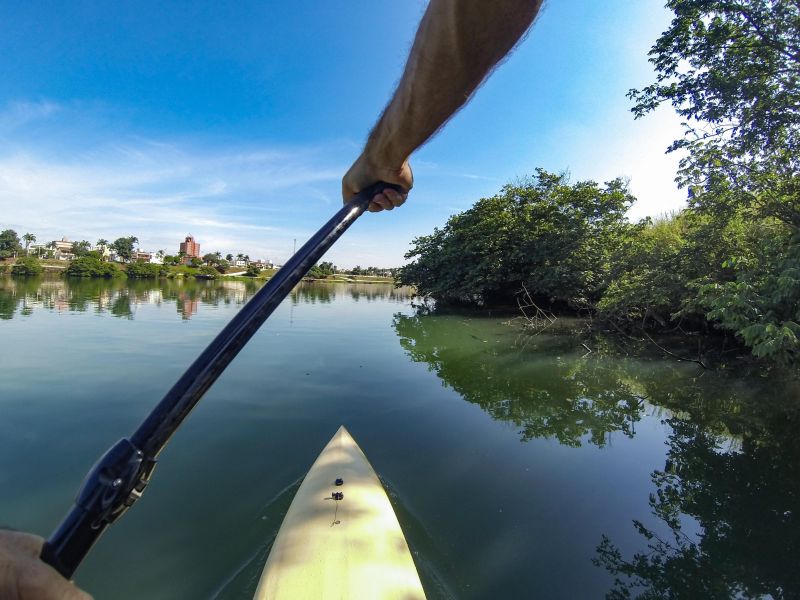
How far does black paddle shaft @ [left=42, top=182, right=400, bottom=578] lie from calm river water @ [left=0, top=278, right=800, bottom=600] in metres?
2.78

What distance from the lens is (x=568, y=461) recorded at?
5242 millimetres

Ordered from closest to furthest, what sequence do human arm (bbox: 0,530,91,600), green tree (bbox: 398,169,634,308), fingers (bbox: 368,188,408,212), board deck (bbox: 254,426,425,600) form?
human arm (bbox: 0,530,91,600)
fingers (bbox: 368,188,408,212)
board deck (bbox: 254,426,425,600)
green tree (bbox: 398,169,634,308)

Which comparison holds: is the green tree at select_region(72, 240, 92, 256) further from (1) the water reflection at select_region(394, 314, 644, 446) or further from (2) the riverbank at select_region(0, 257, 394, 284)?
(1) the water reflection at select_region(394, 314, 644, 446)

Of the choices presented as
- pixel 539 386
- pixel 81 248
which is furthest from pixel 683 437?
pixel 81 248

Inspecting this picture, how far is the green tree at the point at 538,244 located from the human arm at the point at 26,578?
2047 cm

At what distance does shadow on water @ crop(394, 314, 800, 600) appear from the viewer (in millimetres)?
3242

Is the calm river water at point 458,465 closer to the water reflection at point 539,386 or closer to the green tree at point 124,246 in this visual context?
the water reflection at point 539,386

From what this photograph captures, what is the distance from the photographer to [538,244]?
23.1 meters

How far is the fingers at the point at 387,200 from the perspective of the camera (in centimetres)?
114

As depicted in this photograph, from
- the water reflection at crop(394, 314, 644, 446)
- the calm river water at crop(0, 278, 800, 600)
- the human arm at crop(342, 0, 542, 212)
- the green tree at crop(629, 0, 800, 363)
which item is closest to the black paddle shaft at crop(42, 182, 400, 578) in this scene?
the human arm at crop(342, 0, 542, 212)

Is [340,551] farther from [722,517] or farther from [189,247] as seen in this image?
[189,247]

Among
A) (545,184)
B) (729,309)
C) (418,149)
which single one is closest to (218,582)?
(418,149)

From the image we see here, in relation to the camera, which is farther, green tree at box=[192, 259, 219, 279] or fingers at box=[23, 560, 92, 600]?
green tree at box=[192, 259, 219, 279]

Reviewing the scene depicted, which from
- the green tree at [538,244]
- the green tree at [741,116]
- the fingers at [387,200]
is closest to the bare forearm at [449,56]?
the fingers at [387,200]
